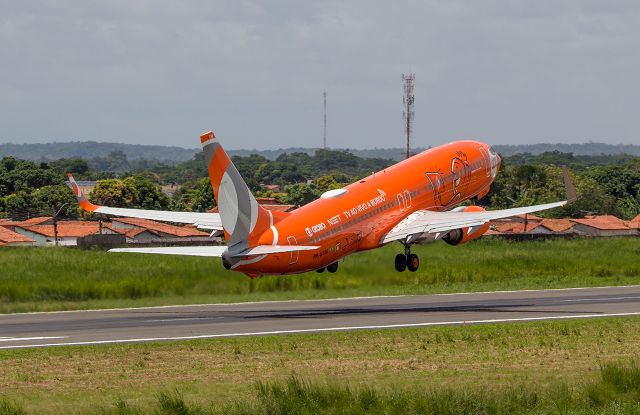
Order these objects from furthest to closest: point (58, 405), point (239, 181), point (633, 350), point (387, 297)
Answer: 1. point (387, 297)
2. point (239, 181)
3. point (633, 350)
4. point (58, 405)

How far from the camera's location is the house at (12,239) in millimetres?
134375

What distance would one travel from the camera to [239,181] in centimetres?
5788

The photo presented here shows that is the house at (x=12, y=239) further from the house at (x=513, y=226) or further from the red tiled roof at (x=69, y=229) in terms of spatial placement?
the house at (x=513, y=226)

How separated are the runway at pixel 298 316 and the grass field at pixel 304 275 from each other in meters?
1.58

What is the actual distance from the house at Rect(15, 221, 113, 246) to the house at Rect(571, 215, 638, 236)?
58.9m

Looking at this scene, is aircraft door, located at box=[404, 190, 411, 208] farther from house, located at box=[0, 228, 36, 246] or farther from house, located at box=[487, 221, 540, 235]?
house, located at box=[487, 221, 540, 235]

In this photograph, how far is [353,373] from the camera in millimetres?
46062

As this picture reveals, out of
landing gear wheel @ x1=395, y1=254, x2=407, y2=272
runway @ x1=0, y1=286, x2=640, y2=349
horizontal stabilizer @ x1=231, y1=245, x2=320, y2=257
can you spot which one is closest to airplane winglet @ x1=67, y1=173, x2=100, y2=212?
runway @ x1=0, y1=286, x2=640, y2=349

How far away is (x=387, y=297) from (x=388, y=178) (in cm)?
1174

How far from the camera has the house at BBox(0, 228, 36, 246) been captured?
13438cm

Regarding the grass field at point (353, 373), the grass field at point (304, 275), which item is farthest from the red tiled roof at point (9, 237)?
the grass field at point (353, 373)

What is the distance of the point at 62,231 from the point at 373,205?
300 ft

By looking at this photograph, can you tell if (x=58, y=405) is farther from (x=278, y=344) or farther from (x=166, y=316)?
(x=166, y=316)

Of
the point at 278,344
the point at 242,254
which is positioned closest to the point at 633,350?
the point at 278,344
